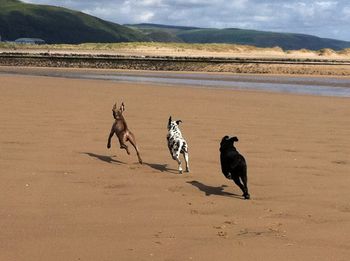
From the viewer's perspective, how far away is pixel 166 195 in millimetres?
8102

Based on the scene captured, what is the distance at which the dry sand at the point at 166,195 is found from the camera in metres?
5.88

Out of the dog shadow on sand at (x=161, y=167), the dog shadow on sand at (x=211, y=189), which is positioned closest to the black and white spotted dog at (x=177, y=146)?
the dog shadow on sand at (x=161, y=167)

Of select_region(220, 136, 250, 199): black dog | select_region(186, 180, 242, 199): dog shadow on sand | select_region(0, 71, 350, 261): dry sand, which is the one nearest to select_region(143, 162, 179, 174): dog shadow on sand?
select_region(0, 71, 350, 261): dry sand

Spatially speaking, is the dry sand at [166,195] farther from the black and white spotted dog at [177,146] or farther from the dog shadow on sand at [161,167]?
the black and white spotted dog at [177,146]

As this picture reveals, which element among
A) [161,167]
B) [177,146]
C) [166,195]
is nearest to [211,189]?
[166,195]

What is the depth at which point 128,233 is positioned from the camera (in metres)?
6.31

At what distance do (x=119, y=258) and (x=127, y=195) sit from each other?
2.51m

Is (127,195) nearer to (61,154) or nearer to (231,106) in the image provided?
(61,154)

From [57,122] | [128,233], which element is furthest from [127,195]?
[57,122]

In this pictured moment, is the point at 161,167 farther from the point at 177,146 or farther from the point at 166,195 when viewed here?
the point at 166,195

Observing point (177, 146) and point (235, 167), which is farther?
point (177, 146)

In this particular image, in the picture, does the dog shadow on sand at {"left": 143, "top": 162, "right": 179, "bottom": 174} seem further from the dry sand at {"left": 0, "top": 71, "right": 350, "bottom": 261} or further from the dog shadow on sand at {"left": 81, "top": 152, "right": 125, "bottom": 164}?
the dog shadow on sand at {"left": 81, "top": 152, "right": 125, "bottom": 164}

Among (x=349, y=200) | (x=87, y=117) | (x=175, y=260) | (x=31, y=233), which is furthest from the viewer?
(x=87, y=117)

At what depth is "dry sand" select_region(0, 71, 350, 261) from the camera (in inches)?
231
